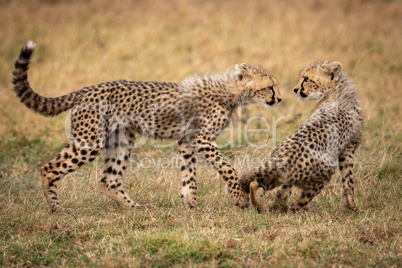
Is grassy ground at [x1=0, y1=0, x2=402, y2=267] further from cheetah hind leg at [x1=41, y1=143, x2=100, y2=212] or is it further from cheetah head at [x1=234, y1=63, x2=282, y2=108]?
cheetah head at [x1=234, y1=63, x2=282, y2=108]

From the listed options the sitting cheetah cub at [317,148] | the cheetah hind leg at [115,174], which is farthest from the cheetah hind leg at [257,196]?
the cheetah hind leg at [115,174]

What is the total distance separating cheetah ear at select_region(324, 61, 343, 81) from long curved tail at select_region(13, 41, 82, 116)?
2334 mm

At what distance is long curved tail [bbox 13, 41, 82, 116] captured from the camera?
15.7ft

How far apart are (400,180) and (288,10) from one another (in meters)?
8.52

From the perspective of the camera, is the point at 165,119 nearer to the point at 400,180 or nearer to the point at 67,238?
the point at 67,238

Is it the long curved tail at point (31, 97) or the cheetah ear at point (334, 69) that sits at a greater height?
the cheetah ear at point (334, 69)

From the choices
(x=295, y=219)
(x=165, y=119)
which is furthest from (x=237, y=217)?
(x=165, y=119)

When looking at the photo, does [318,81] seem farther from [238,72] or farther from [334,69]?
[238,72]

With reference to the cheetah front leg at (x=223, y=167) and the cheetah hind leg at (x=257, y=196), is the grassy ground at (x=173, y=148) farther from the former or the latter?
the cheetah front leg at (x=223, y=167)

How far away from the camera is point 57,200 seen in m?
4.79

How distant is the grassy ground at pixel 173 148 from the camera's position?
3738 millimetres

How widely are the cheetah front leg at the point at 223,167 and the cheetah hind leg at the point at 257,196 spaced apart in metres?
0.22

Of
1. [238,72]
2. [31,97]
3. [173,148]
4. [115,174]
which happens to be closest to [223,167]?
[238,72]

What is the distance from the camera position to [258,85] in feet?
17.1
